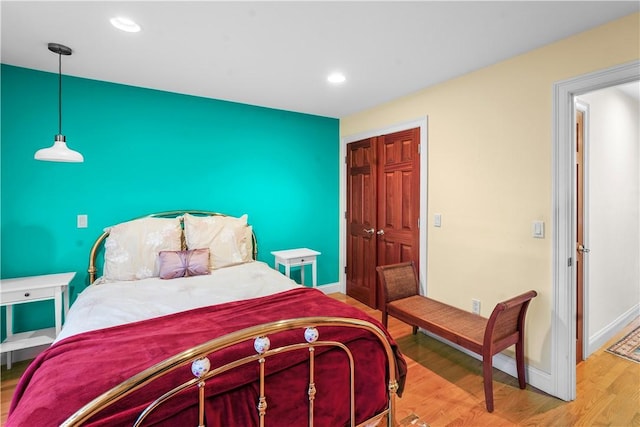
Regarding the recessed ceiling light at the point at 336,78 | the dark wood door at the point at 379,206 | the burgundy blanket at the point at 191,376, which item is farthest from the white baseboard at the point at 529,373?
the recessed ceiling light at the point at 336,78

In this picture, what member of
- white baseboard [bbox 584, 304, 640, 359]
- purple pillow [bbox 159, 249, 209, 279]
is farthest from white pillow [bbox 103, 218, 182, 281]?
white baseboard [bbox 584, 304, 640, 359]

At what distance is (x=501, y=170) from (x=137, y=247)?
2984 mm

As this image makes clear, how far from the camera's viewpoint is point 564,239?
207 centimetres

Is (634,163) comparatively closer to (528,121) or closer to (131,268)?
(528,121)

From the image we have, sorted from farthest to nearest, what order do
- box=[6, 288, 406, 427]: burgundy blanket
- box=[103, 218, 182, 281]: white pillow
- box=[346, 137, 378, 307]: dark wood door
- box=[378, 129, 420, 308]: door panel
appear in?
box=[346, 137, 378, 307]: dark wood door
box=[378, 129, 420, 308]: door panel
box=[103, 218, 182, 281]: white pillow
box=[6, 288, 406, 427]: burgundy blanket

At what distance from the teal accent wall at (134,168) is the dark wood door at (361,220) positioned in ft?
1.27

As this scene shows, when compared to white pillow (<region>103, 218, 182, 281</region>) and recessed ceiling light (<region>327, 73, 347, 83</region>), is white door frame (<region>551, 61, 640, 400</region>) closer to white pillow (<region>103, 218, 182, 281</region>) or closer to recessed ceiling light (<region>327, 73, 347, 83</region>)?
recessed ceiling light (<region>327, 73, 347, 83</region>)

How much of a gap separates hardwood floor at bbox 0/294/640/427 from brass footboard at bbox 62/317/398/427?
578 mm

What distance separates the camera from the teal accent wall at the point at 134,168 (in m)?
2.54

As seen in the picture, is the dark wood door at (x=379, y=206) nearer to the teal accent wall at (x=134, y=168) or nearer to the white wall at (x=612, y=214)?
the teal accent wall at (x=134, y=168)

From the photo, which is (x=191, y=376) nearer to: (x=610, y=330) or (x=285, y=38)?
(x=285, y=38)

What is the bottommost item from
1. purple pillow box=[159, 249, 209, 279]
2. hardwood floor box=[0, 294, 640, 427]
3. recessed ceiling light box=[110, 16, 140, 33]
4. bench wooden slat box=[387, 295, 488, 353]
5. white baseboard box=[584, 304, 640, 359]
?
hardwood floor box=[0, 294, 640, 427]

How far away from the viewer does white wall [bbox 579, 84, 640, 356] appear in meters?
2.62

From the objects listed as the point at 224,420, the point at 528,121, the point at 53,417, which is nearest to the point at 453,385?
the point at 224,420
